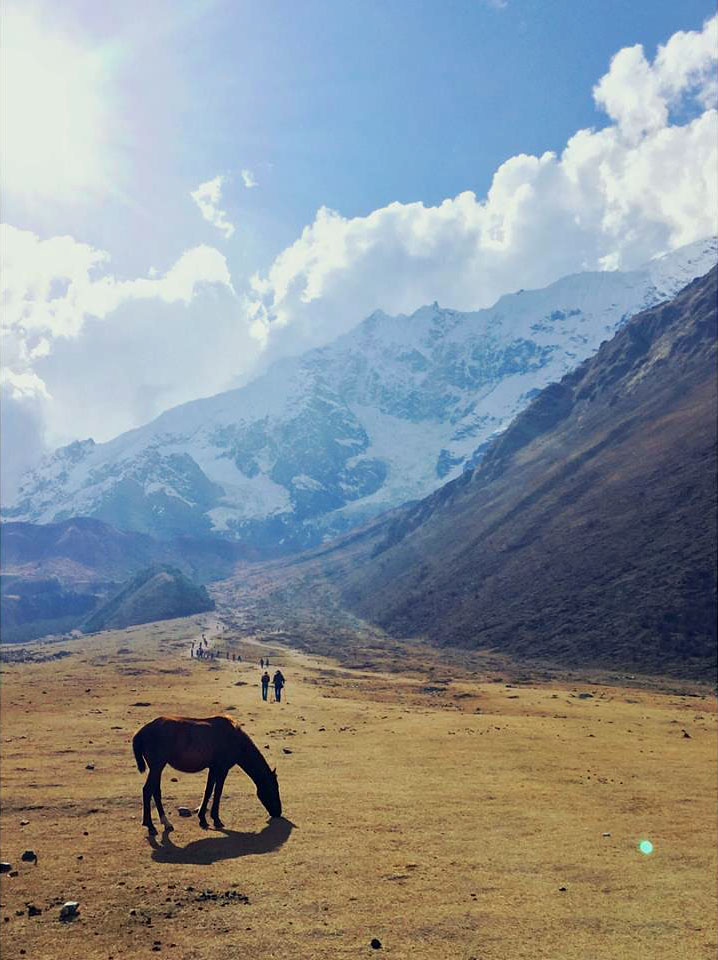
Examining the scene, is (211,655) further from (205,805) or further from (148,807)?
(148,807)

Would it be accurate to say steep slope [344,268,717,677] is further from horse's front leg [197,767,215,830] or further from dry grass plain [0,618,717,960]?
horse's front leg [197,767,215,830]

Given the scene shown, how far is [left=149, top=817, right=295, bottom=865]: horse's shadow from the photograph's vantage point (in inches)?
590

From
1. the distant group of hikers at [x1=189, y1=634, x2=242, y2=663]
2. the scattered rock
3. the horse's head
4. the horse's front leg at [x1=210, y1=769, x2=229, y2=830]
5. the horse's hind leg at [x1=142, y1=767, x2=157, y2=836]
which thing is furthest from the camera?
the distant group of hikers at [x1=189, y1=634, x2=242, y2=663]

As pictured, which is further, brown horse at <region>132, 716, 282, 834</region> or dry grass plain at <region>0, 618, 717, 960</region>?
brown horse at <region>132, 716, 282, 834</region>

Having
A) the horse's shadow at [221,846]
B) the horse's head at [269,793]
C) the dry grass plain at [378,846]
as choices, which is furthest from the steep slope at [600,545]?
the horse's shadow at [221,846]

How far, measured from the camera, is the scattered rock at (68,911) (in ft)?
40.7

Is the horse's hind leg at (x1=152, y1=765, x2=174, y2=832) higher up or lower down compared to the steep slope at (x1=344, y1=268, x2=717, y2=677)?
lower down

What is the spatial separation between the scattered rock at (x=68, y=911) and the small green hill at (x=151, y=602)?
486ft

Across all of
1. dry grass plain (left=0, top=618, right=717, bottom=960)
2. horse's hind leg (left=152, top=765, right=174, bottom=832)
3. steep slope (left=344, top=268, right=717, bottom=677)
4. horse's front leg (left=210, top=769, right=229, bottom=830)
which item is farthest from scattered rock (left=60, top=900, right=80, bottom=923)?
steep slope (left=344, top=268, right=717, bottom=677)

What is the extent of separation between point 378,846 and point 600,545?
303 ft

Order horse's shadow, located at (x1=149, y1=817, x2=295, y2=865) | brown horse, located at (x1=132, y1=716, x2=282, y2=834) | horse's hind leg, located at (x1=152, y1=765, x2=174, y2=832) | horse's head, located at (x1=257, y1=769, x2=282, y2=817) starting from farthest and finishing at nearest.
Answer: horse's head, located at (x1=257, y1=769, x2=282, y2=817) → brown horse, located at (x1=132, y1=716, x2=282, y2=834) → horse's hind leg, located at (x1=152, y1=765, x2=174, y2=832) → horse's shadow, located at (x1=149, y1=817, x2=295, y2=865)

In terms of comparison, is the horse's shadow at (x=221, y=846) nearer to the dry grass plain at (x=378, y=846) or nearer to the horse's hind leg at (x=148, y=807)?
the dry grass plain at (x=378, y=846)

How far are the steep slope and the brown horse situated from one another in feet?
210

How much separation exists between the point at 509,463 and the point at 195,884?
181m
